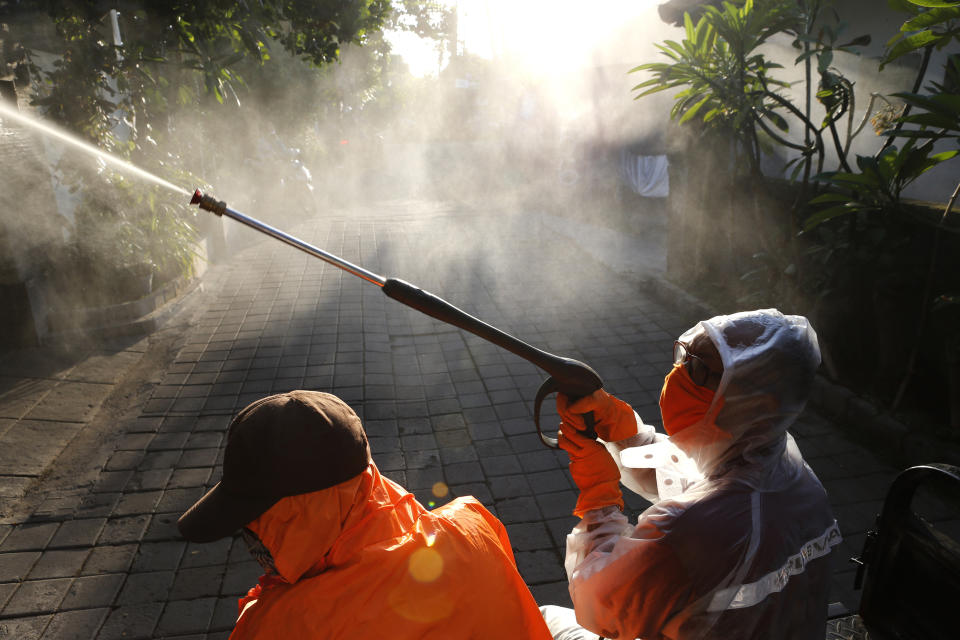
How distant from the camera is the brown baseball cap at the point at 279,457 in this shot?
5.25ft

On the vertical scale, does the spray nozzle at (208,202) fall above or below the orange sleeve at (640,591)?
above

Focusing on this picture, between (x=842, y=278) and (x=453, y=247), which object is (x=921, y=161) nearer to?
(x=842, y=278)

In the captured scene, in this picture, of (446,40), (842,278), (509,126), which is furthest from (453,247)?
(446,40)

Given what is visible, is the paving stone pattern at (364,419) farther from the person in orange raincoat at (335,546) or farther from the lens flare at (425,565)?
the lens flare at (425,565)

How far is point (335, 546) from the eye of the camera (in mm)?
1662

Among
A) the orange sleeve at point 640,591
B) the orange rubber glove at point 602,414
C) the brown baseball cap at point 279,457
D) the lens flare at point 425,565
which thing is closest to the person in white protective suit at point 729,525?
the orange sleeve at point 640,591

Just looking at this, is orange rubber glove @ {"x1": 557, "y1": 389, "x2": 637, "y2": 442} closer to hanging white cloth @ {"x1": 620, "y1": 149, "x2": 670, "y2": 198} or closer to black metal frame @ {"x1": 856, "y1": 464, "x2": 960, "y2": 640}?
black metal frame @ {"x1": 856, "y1": 464, "x2": 960, "y2": 640}

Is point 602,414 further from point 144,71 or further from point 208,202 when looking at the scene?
point 144,71

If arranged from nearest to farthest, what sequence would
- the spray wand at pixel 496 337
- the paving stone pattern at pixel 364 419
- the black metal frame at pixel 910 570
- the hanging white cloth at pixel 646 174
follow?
1. the black metal frame at pixel 910 570
2. the spray wand at pixel 496 337
3. the paving stone pattern at pixel 364 419
4. the hanging white cloth at pixel 646 174

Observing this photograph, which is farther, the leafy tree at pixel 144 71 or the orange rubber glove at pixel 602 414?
the leafy tree at pixel 144 71

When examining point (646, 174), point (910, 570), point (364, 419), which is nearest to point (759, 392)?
point (910, 570)

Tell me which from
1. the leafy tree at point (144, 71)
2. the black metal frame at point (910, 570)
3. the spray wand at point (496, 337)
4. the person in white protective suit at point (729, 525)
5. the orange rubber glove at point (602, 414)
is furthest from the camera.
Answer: the leafy tree at point (144, 71)

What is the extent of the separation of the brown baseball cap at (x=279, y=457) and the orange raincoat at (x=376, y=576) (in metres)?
0.06

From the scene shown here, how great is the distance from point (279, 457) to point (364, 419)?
3605 millimetres
